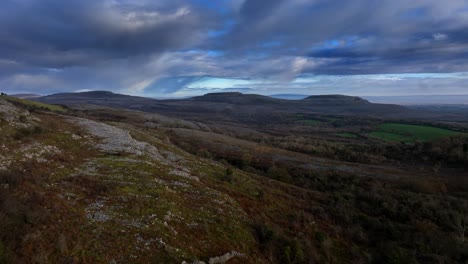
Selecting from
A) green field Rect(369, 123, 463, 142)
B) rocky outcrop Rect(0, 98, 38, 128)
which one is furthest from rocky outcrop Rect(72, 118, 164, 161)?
green field Rect(369, 123, 463, 142)

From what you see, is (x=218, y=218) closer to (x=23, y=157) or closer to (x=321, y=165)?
(x=23, y=157)

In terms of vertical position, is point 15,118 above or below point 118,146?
above

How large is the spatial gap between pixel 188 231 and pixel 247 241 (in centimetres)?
414

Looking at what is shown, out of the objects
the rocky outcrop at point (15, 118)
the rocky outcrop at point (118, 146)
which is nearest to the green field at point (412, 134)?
the rocky outcrop at point (118, 146)

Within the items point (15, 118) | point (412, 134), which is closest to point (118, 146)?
point (15, 118)

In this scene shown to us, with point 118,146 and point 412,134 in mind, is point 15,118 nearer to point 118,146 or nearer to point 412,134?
point 118,146

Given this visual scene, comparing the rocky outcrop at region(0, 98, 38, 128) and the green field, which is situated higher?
the rocky outcrop at region(0, 98, 38, 128)

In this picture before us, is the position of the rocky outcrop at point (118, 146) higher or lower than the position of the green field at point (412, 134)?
higher

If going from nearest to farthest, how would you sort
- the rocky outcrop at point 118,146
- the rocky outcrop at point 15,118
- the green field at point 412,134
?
the rocky outcrop at point 15,118 < the rocky outcrop at point 118,146 < the green field at point 412,134

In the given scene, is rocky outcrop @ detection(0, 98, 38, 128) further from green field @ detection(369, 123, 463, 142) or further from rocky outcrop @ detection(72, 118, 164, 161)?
green field @ detection(369, 123, 463, 142)

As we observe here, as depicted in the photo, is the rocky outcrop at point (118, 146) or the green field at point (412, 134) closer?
the rocky outcrop at point (118, 146)

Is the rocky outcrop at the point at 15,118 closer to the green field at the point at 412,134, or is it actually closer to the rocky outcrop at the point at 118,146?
the rocky outcrop at the point at 118,146

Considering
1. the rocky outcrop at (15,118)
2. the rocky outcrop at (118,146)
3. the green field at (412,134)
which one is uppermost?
the rocky outcrop at (15,118)

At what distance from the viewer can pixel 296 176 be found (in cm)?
4972
